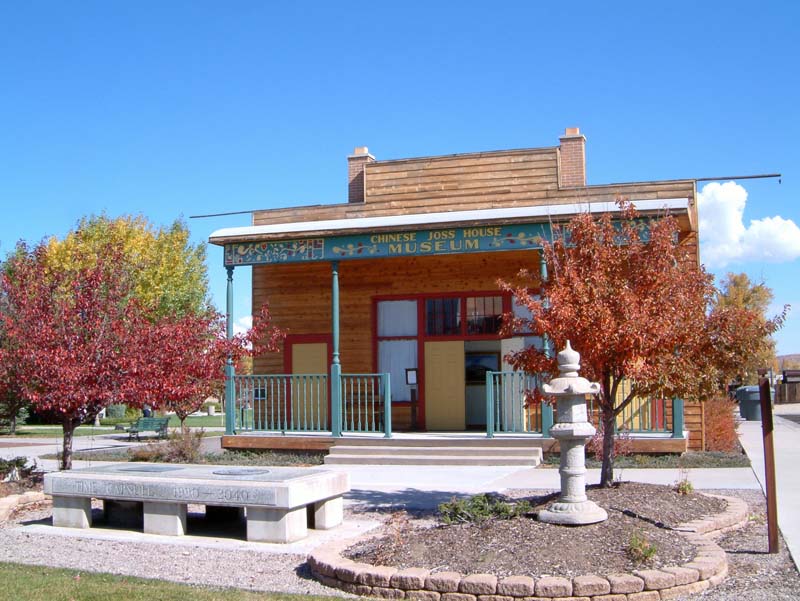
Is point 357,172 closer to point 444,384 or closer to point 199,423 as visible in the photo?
point 444,384

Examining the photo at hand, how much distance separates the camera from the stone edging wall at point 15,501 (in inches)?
415

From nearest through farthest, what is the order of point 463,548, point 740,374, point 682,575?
point 682,575 → point 463,548 → point 740,374

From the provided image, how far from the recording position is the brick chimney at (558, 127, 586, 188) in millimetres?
17234

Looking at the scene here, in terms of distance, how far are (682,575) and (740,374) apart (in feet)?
11.8

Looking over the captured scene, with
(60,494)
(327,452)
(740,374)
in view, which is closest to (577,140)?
(327,452)

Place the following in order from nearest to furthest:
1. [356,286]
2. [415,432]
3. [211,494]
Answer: [211,494]
[415,432]
[356,286]

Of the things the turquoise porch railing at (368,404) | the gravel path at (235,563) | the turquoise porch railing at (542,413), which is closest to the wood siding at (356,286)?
the turquoise porch railing at (368,404)

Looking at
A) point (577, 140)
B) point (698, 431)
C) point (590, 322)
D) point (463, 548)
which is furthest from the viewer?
point (577, 140)

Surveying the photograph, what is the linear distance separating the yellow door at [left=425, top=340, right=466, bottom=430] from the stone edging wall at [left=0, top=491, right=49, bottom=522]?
803 cm

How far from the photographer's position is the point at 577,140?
17.4 metres

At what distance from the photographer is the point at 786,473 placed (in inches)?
516

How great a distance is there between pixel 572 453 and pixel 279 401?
9.65m

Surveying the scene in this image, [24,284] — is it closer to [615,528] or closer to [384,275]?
[384,275]

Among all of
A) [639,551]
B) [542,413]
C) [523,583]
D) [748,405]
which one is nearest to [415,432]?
[542,413]
